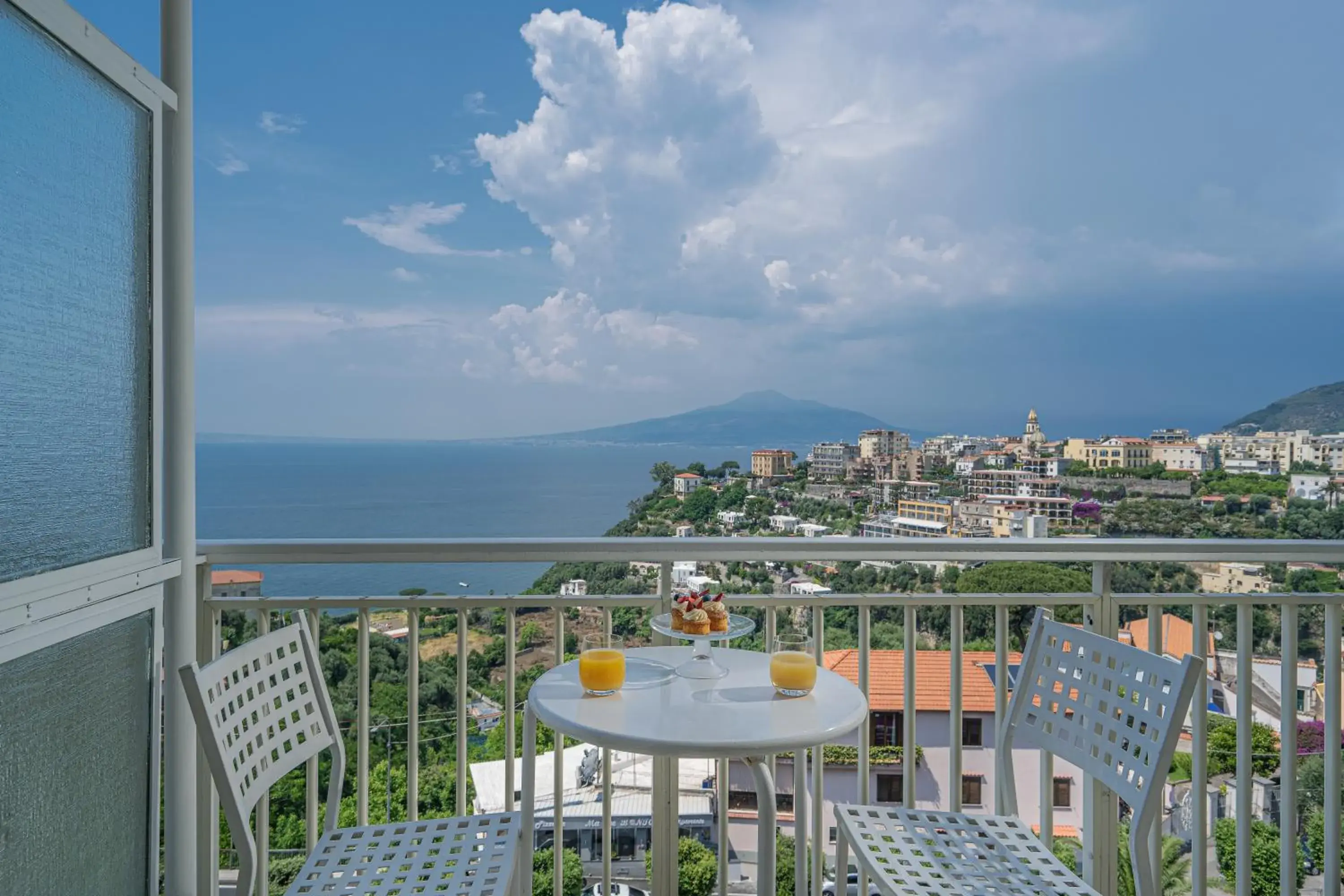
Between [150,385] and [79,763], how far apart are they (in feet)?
2.88

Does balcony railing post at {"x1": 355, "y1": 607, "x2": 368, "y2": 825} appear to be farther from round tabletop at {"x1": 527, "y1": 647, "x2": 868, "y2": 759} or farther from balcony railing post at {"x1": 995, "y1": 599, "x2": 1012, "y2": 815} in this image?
balcony railing post at {"x1": 995, "y1": 599, "x2": 1012, "y2": 815}

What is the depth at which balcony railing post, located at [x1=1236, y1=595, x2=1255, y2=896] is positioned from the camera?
202 cm

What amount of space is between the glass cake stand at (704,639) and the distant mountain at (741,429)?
1951mm

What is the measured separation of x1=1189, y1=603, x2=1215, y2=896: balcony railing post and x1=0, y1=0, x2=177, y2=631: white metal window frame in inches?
107

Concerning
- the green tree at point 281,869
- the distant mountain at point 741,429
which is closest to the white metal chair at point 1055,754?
the green tree at point 281,869

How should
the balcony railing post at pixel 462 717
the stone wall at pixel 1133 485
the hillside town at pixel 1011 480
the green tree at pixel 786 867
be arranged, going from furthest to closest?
the stone wall at pixel 1133 485
the hillside town at pixel 1011 480
the green tree at pixel 786 867
the balcony railing post at pixel 462 717

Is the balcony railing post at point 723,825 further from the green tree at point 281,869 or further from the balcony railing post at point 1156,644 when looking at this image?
the balcony railing post at point 1156,644

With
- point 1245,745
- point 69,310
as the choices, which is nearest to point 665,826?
point 1245,745

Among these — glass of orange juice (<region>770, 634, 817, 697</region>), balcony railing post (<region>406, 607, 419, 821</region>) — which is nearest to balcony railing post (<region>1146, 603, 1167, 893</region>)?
glass of orange juice (<region>770, 634, 817, 697</region>)

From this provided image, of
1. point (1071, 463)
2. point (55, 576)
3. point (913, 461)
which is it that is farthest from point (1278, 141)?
point (55, 576)

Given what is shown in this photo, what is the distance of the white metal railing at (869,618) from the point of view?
1.94 metres

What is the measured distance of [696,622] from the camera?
1.56m

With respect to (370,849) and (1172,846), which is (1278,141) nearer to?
(1172,846)

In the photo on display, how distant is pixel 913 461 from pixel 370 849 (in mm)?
2797
